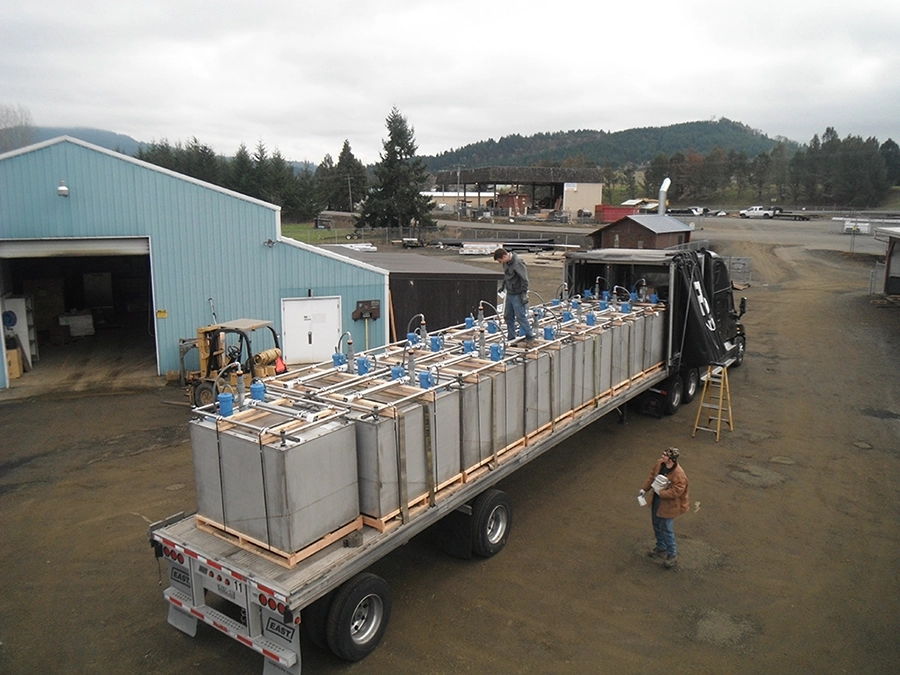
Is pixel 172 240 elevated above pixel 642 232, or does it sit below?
above

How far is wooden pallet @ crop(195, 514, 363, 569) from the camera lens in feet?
19.3

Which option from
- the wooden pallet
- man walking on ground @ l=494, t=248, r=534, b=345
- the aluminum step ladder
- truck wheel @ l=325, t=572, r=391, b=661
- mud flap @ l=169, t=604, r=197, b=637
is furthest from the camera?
the aluminum step ladder

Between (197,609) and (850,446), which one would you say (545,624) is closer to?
(197,609)

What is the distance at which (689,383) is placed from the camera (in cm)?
1559

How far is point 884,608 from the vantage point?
7508 millimetres

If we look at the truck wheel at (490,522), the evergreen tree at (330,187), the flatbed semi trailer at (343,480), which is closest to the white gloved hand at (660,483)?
the flatbed semi trailer at (343,480)

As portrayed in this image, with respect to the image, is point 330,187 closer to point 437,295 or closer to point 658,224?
point 658,224

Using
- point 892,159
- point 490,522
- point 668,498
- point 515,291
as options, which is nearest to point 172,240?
point 515,291

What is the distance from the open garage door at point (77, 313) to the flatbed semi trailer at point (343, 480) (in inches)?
463

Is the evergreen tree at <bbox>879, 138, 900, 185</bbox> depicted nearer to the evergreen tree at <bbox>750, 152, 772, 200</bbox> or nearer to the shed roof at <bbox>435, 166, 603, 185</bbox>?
the evergreen tree at <bbox>750, 152, 772, 200</bbox>

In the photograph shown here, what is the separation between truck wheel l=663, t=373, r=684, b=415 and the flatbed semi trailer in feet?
18.1

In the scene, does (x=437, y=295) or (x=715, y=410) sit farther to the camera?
(x=437, y=295)

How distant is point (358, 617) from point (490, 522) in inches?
99.1

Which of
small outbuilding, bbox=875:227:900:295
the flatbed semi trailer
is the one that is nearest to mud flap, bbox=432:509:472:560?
the flatbed semi trailer
